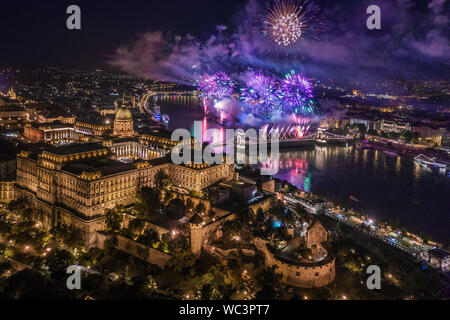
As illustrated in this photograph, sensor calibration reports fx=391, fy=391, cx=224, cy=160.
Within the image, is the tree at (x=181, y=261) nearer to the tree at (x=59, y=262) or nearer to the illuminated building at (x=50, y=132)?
the tree at (x=59, y=262)

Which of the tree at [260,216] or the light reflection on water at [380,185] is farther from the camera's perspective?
the light reflection on water at [380,185]

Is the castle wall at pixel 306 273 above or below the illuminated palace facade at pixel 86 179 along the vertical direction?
below

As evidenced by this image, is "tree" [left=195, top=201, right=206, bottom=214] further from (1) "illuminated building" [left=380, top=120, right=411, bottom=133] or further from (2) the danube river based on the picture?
(1) "illuminated building" [left=380, top=120, right=411, bottom=133]

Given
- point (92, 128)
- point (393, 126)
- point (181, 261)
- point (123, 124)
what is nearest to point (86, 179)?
point (181, 261)

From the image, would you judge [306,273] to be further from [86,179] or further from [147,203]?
[86,179]

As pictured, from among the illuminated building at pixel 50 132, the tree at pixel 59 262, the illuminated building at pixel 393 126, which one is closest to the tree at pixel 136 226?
the tree at pixel 59 262

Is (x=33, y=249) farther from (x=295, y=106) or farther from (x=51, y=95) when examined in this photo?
(x=51, y=95)

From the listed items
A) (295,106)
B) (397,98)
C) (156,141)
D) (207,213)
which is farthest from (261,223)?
(397,98)
